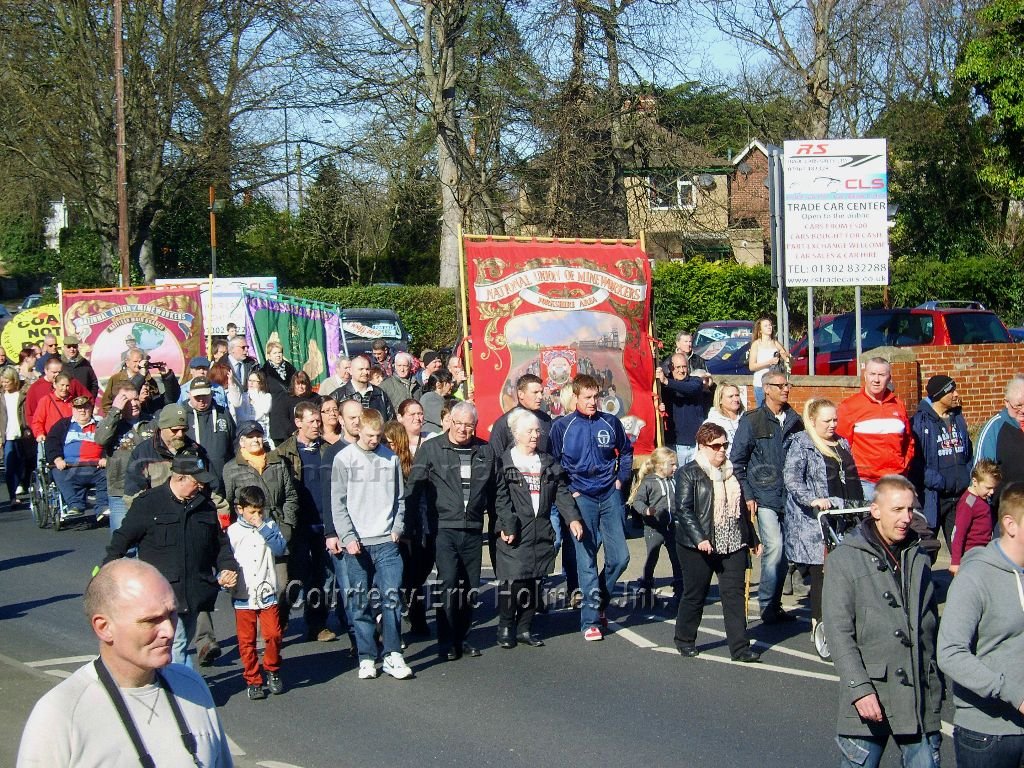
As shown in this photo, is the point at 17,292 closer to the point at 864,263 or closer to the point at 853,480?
the point at 864,263

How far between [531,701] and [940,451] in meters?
4.11

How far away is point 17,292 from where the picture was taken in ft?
199

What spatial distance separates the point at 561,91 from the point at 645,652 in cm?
1500

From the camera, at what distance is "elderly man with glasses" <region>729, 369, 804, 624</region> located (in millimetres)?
9508

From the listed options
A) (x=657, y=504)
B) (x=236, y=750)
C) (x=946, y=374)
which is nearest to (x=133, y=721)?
(x=236, y=750)

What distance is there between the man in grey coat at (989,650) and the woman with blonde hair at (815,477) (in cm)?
373

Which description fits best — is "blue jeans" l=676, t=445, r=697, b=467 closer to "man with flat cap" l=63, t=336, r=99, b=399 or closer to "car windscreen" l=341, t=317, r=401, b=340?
"man with flat cap" l=63, t=336, r=99, b=399

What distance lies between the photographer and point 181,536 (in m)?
7.27

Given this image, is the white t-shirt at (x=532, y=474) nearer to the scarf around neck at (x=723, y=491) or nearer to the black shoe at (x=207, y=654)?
the scarf around neck at (x=723, y=491)

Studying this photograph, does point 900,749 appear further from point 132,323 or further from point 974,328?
point 974,328

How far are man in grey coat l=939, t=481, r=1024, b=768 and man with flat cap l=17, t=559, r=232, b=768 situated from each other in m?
2.79

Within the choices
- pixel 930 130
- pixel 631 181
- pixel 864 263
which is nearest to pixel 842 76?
pixel 930 130

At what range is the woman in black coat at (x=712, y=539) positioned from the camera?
839 centimetres

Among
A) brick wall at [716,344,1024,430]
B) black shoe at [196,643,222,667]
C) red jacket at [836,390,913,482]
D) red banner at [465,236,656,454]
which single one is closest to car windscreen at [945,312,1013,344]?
brick wall at [716,344,1024,430]
